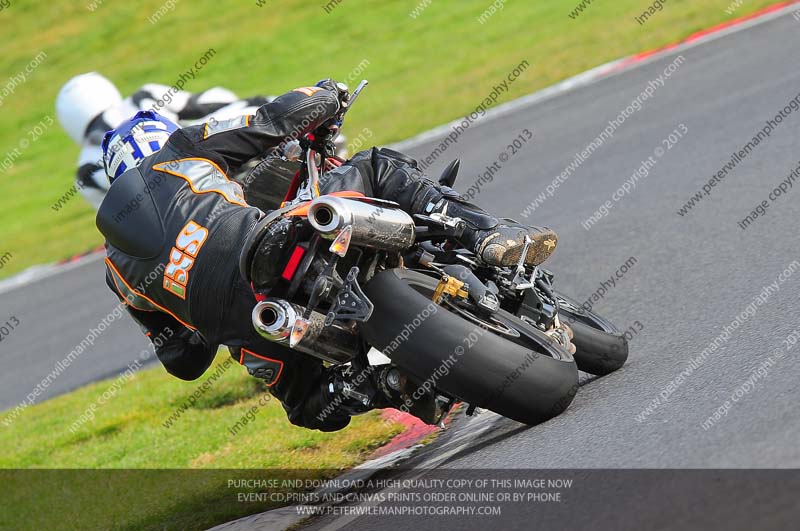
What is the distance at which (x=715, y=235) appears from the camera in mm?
6047

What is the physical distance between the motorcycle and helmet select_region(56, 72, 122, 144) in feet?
14.6

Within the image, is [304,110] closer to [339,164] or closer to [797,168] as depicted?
[339,164]

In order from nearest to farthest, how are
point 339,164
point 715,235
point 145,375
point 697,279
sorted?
point 339,164 < point 697,279 < point 715,235 < point 145,375

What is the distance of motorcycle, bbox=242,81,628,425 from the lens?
3.51 meters

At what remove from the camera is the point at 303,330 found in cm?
354

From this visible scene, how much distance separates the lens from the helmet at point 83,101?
7.68 metres

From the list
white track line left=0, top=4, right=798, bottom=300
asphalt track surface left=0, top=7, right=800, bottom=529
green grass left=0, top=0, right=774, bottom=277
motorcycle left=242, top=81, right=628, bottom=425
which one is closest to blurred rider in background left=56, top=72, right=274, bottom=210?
asphalt track surface left=0, top=7, right=800, bottom=529

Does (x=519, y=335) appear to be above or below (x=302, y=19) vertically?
above

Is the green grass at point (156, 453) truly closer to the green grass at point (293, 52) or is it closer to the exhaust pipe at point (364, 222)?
the exhaust pipe at point (364, 222)

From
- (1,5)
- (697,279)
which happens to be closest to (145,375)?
(697,279)

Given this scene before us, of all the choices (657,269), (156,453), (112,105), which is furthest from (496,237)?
(112,105)

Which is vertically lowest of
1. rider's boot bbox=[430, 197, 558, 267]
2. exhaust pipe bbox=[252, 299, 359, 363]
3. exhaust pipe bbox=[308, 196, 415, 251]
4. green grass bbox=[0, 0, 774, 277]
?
green grass bbox=[0, 0, 774, 277]

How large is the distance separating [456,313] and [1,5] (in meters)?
24.4

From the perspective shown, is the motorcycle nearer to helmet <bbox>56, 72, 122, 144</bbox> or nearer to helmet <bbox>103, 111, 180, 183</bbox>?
helmet <bbox>103, 111, 180, 183</bbox>
